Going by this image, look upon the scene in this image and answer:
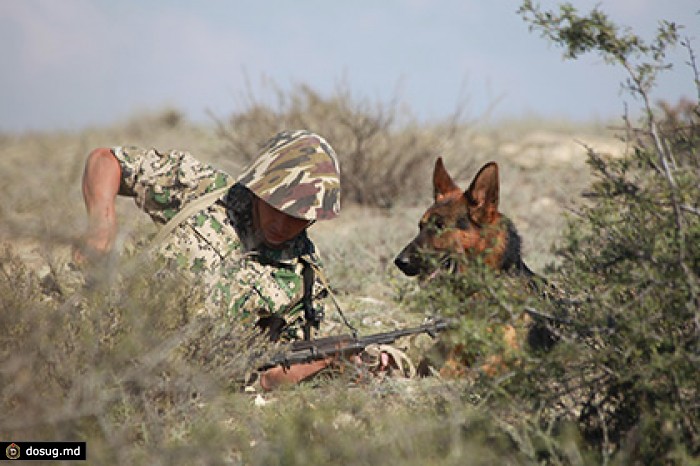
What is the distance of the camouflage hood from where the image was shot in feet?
15.6

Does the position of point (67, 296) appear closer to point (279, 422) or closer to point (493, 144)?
point (279, 422)

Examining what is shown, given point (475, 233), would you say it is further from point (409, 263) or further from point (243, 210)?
point (243, 210)

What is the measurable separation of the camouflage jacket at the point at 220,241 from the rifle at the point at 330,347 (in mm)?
374

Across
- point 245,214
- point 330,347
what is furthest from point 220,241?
point 330,347

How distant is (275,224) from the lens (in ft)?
16.5

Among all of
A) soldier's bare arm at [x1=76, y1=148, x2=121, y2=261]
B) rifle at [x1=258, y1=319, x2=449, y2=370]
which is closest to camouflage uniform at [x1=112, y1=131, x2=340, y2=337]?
soldier's bare arm at [x1=76, y1=148, x2=121, y2=261]

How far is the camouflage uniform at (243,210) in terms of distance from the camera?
4828 mm

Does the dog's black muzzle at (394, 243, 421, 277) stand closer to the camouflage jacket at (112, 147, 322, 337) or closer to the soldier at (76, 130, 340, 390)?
the soldier at (76, 130, 340, 390)

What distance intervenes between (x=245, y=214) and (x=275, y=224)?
0.46 metres

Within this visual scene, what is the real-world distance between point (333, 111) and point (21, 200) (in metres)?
9.52

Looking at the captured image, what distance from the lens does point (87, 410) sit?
3.22 metres

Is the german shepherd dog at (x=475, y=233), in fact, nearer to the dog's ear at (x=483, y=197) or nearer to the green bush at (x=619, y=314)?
the dog's ear at (x=483, y=197)

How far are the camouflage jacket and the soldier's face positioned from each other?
0.16 m

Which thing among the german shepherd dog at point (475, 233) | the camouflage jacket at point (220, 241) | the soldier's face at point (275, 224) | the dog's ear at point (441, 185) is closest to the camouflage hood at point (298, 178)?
the soldier's face at point (275, 224)
